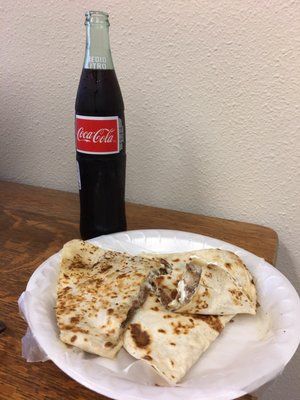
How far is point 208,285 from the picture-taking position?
0.58m

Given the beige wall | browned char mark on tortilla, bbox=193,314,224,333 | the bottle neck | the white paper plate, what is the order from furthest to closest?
1. the beige wall
2. the bottle neck
3. browned char mark on tortilla, bbox=193,314,224,333
4. the white paper plate

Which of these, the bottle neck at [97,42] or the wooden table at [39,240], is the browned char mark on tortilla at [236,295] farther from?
the bottle neck at [97,42]

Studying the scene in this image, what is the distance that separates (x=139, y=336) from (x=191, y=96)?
57cm

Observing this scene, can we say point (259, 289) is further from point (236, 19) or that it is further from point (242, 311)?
point (236, 19)

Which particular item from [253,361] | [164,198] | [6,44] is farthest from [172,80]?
[253,361]

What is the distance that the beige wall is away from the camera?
2.59 ft

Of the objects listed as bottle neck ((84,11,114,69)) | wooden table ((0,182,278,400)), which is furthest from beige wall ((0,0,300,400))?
bottle neck ((84,11,114,69))

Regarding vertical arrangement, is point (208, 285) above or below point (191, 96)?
below

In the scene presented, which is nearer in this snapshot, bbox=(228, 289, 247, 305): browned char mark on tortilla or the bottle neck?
bbox=(228, 289, 247, 305): browned char mark on tortilla

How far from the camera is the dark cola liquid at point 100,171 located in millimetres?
709

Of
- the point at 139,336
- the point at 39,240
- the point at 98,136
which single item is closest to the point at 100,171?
the point at 98,136

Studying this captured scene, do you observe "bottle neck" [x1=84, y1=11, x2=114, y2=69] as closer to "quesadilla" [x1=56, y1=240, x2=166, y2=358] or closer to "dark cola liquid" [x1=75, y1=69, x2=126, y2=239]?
"dark cola liquid" [x1=75, y1=69, x2=126, y2=239]

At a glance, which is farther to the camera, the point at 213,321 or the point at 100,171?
the point at 100,171

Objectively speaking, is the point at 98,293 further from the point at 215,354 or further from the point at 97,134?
the point at 97,134
